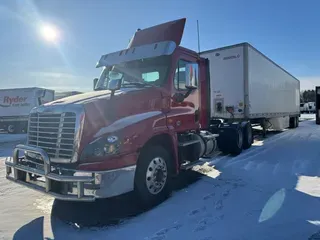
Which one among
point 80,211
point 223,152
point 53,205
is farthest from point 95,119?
point 223,152

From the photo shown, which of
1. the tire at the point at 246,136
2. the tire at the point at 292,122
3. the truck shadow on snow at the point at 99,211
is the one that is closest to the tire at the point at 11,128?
the tire at the point at 246,136

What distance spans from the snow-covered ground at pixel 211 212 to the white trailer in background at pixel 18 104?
65.3ft

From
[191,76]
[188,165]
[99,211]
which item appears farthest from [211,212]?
[191,76]

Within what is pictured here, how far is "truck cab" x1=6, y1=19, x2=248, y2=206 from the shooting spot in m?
3.93

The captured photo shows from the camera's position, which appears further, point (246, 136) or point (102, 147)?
point (246, 136)

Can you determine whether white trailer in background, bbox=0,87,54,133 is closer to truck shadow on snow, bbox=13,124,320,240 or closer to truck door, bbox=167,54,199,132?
truck door, bbox=167,54,199,132

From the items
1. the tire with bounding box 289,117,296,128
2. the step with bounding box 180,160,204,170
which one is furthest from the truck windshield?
the tire with bounding box 289,117,296,128

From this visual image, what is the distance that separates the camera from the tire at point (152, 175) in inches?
174

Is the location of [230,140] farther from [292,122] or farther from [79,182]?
[292,122]

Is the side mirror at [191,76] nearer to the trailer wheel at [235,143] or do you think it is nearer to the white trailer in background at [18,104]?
the trailer wheel at [235,143]

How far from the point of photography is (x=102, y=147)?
394 centimetres

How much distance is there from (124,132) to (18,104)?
24.3 metres

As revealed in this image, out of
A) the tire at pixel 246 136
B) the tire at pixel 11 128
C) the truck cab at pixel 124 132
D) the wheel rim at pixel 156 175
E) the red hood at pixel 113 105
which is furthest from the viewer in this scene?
the tire at pixel 11 128

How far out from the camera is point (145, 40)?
6.39 meters
